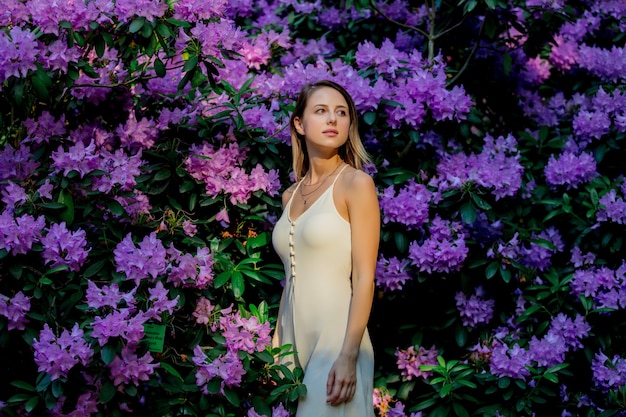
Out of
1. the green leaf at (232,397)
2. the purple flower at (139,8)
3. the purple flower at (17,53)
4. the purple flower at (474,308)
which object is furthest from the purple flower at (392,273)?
the purple flower at (17,53)

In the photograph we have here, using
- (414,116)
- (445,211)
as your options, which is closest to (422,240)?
(445,211)

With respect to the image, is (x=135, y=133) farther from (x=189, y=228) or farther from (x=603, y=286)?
(x=603, y=286)

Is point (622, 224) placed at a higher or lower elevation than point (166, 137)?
lower

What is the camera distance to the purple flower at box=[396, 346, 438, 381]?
10.9 ft

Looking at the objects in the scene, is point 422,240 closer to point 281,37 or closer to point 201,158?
point 201,158

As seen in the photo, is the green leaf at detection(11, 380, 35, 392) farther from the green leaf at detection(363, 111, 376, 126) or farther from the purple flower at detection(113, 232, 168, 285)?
the green leaf at detection(363, 111, 376, 126)

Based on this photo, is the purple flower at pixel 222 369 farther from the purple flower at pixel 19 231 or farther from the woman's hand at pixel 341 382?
the purple flower at pixel 19 231

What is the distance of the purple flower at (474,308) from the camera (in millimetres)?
3346

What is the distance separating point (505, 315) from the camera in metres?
3.45

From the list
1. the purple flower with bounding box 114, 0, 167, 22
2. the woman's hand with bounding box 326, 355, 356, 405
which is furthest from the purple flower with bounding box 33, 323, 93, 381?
the purple flower with bounding box 114, 0, 167, 22

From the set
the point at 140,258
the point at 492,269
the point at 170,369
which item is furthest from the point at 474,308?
the point at 140,258

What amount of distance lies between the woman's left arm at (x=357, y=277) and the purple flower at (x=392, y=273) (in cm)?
86

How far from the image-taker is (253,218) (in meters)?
3.16

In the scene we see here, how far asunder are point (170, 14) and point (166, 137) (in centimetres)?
61
